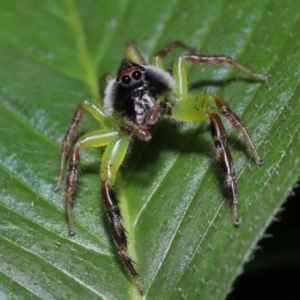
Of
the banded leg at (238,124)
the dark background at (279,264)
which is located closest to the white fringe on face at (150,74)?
the banded leg at (238,124)

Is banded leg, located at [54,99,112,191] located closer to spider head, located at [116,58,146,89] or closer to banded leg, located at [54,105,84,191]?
banded leg, located at [54,105,84,191]

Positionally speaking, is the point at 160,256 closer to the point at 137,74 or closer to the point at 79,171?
the point at 79,171

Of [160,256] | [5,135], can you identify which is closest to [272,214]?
[160,256]

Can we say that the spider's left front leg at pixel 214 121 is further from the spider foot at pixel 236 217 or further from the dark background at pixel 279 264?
the dark background at pixel 279 264

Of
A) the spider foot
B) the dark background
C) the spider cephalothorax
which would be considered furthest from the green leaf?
the dark background

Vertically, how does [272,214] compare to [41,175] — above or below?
above
